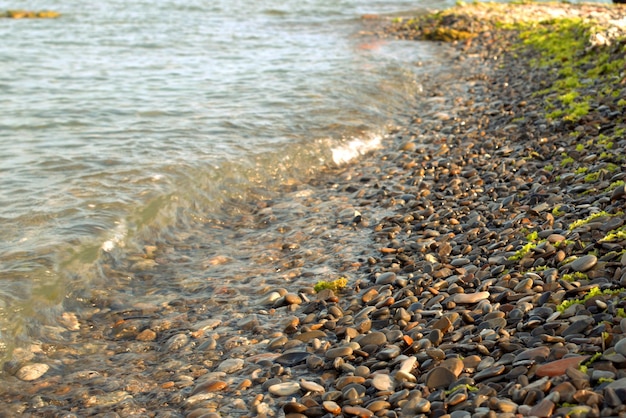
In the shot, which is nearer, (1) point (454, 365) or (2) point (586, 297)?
(1) point (454, 365)

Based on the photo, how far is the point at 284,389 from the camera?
595cm

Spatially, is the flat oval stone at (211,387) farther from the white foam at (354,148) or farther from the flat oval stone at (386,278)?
the white foam at (354,148)

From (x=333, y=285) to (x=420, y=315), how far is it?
142 centimetres

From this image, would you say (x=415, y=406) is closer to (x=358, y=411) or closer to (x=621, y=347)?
(x=358, y=411)

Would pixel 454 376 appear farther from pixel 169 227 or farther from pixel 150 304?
pixel 169 227

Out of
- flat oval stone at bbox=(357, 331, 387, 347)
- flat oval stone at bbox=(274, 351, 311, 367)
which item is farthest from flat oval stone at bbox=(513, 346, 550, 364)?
flat oval stone at bbox=(274, 351, 311, 367)

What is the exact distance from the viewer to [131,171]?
11.7m

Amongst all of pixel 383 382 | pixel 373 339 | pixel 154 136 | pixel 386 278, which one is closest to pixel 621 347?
pixel 383 382

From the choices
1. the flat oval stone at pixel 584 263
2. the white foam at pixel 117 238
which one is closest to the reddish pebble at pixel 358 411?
the flat oval stone at pixel 584 263

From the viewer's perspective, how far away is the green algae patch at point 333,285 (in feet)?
25.5

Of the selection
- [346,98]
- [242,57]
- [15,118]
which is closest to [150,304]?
[15,118]

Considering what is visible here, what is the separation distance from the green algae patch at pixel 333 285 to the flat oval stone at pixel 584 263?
8.60 feet

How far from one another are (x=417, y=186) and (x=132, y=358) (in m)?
5.83

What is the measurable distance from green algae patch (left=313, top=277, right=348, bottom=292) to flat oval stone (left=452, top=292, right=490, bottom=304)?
151 centimetres
